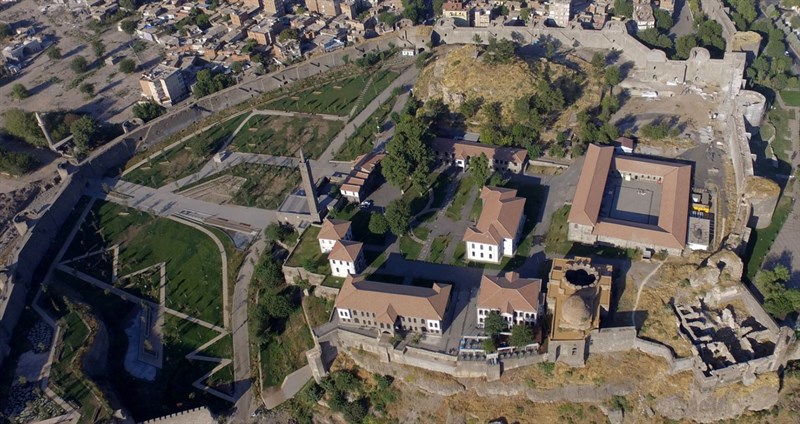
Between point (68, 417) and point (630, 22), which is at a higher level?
point (630, 22)

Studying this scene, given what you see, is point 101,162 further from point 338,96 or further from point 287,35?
point 287,35

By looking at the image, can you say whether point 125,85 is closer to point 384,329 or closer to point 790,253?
point 384,329

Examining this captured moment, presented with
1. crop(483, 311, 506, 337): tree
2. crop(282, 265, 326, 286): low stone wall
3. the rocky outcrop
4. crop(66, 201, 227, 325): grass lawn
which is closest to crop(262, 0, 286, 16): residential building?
crop(66, 201, 227, 325): grass lawn

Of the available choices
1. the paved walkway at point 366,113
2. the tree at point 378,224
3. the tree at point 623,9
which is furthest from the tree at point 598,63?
the tree at point 378,224

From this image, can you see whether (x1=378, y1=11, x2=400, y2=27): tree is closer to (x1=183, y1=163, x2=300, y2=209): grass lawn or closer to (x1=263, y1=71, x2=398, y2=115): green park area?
(x1=263, y1=71, x2=398, y2=115): green park area

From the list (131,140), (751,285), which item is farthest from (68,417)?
(751,285)

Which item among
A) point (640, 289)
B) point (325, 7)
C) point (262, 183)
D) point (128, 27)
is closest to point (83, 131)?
point (262, 183)

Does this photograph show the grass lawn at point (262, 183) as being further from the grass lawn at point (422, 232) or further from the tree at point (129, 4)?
the tree at point (129, 4)
